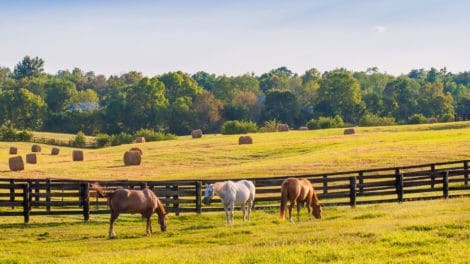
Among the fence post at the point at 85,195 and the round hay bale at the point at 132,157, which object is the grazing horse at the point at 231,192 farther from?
the round hay bale at the point at 132,157

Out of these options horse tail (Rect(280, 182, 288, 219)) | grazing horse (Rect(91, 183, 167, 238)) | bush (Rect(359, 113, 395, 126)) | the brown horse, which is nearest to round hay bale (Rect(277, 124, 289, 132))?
bush (Rect(359, 113, 395, 126))

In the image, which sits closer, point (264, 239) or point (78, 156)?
point (264, 239)

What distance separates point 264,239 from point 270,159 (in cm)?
3506

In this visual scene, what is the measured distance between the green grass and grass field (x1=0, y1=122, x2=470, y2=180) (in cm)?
1818

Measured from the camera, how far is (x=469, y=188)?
2984 cm

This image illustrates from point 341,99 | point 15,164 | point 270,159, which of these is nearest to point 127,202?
point 15,164

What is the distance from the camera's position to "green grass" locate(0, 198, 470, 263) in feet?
48.2

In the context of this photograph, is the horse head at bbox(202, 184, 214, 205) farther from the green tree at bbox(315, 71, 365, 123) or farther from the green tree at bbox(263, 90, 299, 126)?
the green tree at bbox(263, 90, 299, 126)

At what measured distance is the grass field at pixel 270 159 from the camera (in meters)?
43.2

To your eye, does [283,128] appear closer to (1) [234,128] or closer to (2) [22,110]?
(1) [234,128]

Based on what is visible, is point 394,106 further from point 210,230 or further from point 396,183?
point 210,230

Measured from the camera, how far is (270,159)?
5262 cm

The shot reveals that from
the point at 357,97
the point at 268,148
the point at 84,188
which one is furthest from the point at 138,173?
the point at 357,97

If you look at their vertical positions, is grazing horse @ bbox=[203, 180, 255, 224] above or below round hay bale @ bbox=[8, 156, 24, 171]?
above
